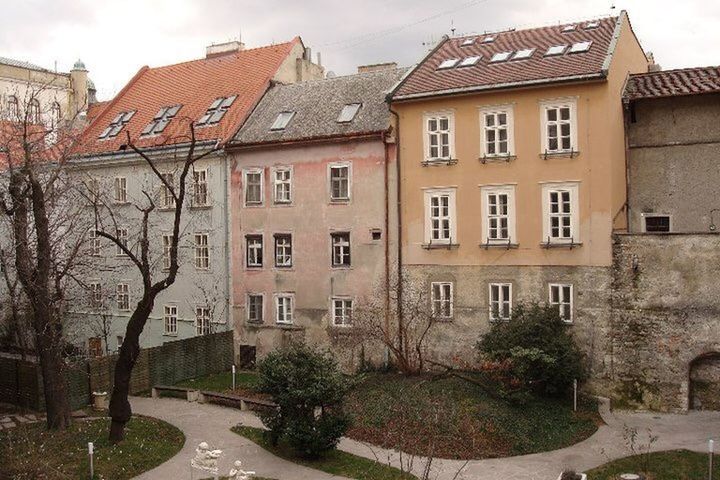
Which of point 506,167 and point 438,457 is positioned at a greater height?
point 506,167

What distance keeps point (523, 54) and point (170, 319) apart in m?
19.3

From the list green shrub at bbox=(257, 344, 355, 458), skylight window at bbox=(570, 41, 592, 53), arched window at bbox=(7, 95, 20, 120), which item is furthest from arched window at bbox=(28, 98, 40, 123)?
skylight window at bbox=(570, 41, 592, 53)

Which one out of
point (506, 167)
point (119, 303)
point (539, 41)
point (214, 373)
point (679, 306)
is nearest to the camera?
point (679, 306)

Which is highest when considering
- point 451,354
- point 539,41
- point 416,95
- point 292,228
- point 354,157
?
point 539,41

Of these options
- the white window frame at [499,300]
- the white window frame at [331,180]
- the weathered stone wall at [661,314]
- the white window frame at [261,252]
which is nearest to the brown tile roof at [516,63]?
the white window frame at [331,180]

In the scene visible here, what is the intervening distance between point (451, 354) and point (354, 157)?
27.9 feet

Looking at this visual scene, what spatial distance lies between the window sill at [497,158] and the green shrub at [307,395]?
10.7 meters

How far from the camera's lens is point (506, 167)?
26.5 m

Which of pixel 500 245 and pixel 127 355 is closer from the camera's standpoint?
pixel 127 355

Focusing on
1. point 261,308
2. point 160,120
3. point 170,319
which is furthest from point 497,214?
point 160,120

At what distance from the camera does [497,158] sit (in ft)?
87.2

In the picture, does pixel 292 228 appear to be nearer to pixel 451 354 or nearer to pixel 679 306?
pixel 451 354

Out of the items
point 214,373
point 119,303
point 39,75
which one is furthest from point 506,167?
point 39,75

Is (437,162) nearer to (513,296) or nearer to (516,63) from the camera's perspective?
(516,63)
